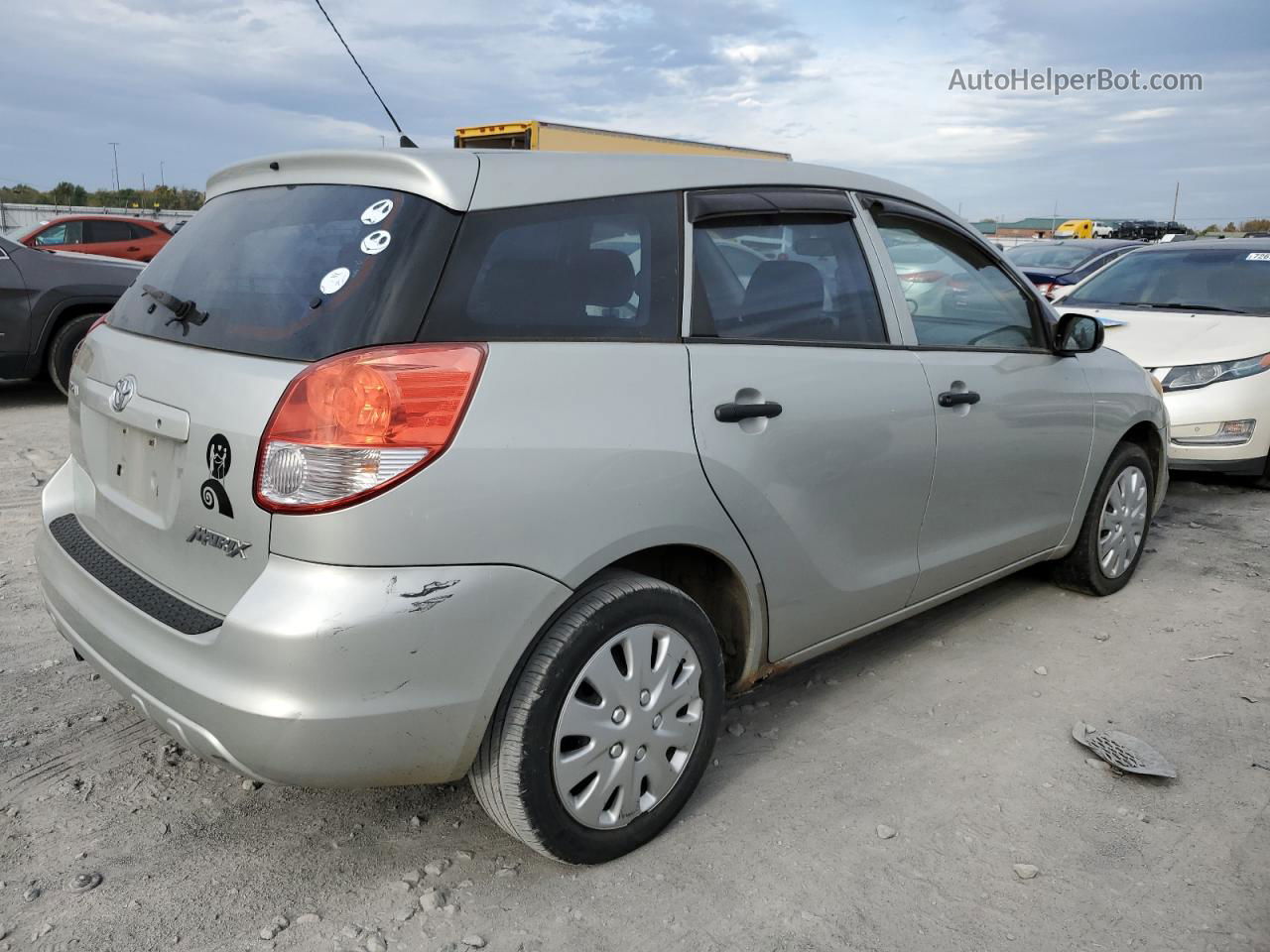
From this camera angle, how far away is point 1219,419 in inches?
242

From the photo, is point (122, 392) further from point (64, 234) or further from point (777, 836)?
point (64, 234)

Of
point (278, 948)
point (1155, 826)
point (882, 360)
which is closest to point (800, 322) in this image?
point (882, 360)

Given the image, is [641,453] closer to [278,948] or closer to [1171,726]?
[278,948]

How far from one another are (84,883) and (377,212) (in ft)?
5.53

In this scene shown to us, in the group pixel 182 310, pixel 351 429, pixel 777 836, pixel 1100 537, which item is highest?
pixel 182 310

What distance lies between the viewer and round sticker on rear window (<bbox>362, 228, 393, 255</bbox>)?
2.19m

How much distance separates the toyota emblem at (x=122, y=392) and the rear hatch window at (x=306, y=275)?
14 centimetres

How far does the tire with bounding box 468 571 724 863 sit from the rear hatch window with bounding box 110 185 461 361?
0.76m

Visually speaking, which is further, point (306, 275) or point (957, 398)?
point (957, 398)

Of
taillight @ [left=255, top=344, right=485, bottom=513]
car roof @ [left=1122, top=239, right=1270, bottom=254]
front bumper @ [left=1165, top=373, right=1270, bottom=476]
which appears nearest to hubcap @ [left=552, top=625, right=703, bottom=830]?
taillight @ [left=255, top=344, right=485, bottom=513]

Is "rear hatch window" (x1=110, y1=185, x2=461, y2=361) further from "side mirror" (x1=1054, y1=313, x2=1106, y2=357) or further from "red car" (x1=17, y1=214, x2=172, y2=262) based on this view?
"red car" (x1=17, y1=214, x2=172, y2=262)

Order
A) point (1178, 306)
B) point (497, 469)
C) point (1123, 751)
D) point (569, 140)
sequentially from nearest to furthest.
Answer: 1. point (497, 469)
2. point (1123, 751)
3. point (1178, 306)
4. point (569, 140)

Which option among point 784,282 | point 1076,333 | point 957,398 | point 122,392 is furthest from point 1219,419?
point 122,392

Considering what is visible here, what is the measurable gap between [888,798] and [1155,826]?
0.70 metres
